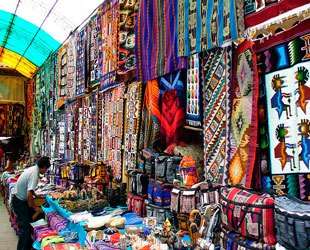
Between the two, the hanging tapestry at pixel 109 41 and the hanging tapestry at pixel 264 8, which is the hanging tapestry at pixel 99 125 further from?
the hanging tapestry at pixel 264 8

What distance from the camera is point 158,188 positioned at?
361 cm

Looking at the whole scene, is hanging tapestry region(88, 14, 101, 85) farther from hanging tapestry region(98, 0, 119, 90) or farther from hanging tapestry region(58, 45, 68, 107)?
hanging tapestry region(58, 45, 68, 107)

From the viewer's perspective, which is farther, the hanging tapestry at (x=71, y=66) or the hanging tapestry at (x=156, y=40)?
the hanging tapestry at (x=71, y=66)

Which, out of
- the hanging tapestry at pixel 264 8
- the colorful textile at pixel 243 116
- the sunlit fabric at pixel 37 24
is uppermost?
the sunlit fabric at pixel 37 24

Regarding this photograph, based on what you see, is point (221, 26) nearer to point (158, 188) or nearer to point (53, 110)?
point (158, 188)

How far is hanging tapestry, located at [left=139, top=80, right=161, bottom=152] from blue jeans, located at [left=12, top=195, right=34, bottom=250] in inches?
73.1

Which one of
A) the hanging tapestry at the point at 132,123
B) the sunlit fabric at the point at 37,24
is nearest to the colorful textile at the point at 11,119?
the sunlit fabric at the point at 37,24

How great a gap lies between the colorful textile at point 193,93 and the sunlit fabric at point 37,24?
3.61 meters

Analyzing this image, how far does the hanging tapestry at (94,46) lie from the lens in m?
6.60

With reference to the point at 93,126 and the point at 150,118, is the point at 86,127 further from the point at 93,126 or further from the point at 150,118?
the point at 150,118

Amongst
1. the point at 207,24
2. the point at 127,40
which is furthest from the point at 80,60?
the point at 207,24

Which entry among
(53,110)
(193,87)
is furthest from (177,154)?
(53,110)

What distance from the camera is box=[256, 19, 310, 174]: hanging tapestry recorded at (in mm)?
2400

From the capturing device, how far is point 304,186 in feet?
7.89
